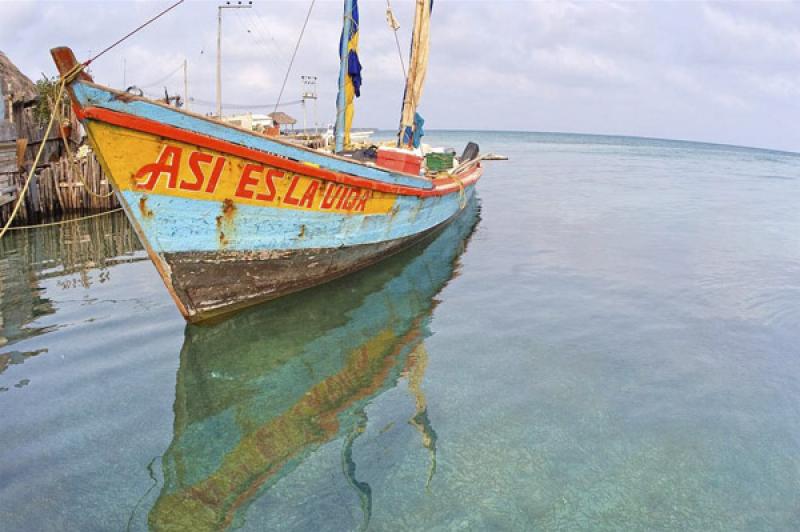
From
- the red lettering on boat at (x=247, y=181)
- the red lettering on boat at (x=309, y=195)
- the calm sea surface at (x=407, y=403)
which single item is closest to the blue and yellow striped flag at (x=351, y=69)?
the calm sea surface at (x=407, y=403)

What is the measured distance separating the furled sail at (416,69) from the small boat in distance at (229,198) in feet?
11.7

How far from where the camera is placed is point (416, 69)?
13.0 metres

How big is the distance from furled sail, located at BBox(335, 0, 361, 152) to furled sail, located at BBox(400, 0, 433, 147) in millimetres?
1594

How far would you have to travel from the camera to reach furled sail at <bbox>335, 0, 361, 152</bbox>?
10.9 metres

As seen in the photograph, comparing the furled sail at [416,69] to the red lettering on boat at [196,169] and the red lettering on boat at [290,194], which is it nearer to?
the red lettering on boat at [290,194]

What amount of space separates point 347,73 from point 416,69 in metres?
2.38

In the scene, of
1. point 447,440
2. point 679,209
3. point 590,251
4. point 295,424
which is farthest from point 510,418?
point 679,209

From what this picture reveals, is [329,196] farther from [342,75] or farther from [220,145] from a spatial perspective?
[342,75]

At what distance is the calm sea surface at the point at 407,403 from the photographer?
3986mm

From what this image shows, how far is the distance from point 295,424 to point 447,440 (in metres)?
1.43

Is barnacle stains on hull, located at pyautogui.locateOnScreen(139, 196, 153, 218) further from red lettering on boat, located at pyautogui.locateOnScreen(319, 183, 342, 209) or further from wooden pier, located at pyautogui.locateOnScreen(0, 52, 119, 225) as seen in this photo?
wooden pier, located at pyautogui.locateOnScreen(0, 52, 119, 225)

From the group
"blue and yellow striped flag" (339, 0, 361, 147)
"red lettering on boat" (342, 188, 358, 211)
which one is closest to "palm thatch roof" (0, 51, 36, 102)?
"blue and yellow striped flag" (339, 0, 361, 147)

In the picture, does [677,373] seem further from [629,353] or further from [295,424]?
[295,424]

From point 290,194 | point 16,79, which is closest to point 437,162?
point 290,194
